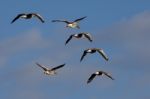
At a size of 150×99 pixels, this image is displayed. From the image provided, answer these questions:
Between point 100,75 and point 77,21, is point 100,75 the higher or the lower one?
the lower one

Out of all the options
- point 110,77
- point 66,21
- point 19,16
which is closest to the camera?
point 110,77

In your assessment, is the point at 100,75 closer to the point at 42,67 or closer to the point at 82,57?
the point at 82,57

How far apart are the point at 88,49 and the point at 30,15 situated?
1404cm

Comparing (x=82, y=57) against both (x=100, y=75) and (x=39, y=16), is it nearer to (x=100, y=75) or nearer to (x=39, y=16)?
(x=100, y=75)

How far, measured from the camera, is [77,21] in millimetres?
116562

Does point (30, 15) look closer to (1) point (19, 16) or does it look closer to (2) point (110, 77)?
(1) point (19, 16)

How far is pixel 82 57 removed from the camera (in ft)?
375

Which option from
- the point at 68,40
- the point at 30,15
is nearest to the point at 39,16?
the point at 30,15

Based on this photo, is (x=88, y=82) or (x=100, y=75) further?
(x=100, y=75)

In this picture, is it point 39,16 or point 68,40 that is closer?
point 39,16

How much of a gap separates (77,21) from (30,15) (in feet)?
33.5

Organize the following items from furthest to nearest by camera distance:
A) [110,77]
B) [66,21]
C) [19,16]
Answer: [66,21]
[19,16]
[110,77]

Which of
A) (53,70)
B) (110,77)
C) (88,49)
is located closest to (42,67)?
(53,70)

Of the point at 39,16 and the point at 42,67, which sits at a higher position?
the point at 39,16
